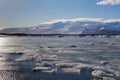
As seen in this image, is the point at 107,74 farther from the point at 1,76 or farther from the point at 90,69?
the point at 1,76

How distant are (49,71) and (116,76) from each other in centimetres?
618

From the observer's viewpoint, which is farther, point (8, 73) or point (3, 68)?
point (3, 68)

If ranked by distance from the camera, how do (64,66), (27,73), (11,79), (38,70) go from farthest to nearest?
(64,66), (38,70), (27,73), (11,79)

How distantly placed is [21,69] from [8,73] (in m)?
2.35

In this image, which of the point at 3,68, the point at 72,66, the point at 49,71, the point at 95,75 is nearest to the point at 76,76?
the point at 95,75

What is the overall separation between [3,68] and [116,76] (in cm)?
1124

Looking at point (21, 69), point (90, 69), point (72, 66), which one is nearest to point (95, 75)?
point (90, 69)

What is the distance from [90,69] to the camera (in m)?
26.5

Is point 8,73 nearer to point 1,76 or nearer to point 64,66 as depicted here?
point 1,76

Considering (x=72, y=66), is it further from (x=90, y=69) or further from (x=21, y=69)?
(x=21, y=69)

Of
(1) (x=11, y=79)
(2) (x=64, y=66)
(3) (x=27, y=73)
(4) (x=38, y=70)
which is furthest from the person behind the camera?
(2) (x=64, y=66)

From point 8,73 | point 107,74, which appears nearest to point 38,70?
point 8,73

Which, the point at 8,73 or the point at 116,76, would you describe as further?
the point at 8,73

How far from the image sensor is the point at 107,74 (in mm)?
23484
